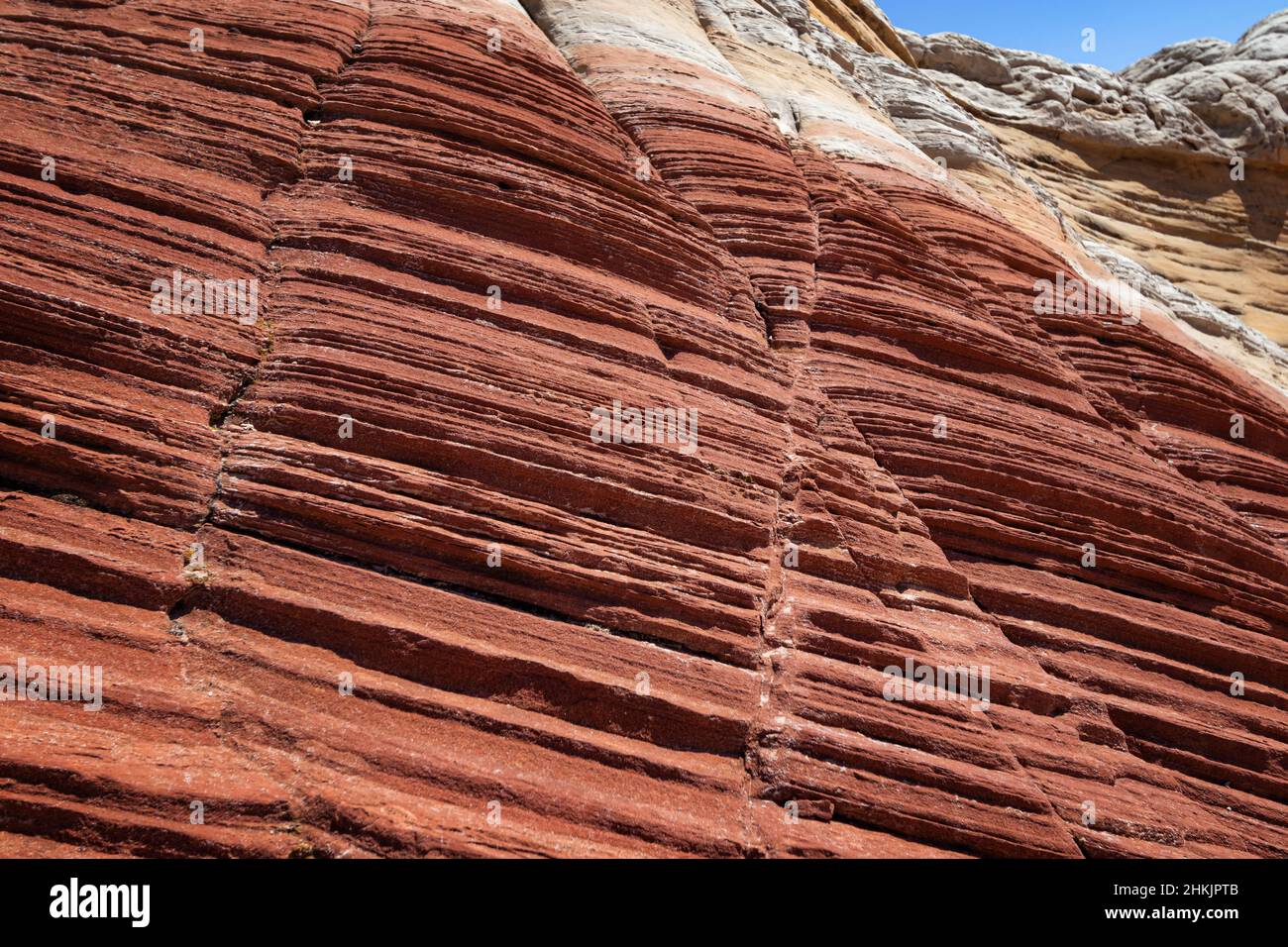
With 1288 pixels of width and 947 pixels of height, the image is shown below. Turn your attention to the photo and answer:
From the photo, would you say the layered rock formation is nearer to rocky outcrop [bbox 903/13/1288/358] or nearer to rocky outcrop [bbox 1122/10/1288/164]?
rocky outcrop [bbox 903/13/1288/358]

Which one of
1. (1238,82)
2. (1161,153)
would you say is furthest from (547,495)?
(1238,82)

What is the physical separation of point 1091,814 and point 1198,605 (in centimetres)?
365

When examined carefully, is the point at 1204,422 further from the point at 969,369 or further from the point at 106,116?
the point at 106,116

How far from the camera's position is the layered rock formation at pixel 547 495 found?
525 centimetres

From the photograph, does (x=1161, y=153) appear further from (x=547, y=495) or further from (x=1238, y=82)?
(x=547, y=495)

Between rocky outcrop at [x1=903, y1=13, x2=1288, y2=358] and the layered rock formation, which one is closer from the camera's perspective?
the layered rock formation

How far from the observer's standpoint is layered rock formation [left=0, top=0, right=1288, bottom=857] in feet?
17.2

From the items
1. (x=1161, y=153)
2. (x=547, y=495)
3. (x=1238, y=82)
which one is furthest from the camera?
(x=1238, y=82)

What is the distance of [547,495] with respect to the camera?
22.2ft

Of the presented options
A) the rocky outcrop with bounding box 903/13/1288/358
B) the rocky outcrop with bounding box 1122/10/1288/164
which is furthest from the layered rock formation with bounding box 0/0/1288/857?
the rocky outcrop with bounding box 1122/10/1288/164

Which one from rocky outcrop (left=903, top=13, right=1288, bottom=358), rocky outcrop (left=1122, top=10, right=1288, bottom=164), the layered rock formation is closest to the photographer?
the layered rock formation

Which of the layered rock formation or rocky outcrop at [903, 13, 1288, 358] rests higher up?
rocky outcrop at [903, 13, 1288, 358]

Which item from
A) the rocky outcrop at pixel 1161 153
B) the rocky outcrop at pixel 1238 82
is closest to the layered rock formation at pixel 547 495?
the rocky outcrop at pixel 1161 153
